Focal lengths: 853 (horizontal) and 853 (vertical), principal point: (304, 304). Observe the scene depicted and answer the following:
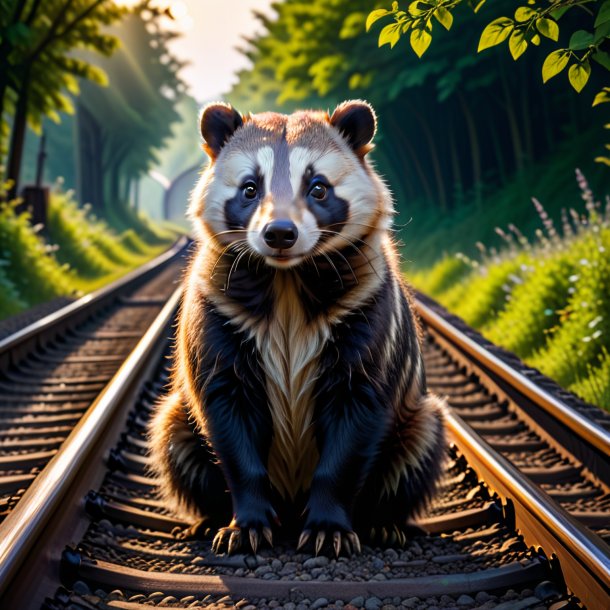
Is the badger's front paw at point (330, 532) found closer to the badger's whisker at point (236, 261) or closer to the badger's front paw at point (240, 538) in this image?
the badger's front paw at point (240, 538)

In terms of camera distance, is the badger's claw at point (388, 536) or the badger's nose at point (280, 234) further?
the badger's claw at point (388, 536)

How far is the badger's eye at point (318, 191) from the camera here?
3098 millimetres

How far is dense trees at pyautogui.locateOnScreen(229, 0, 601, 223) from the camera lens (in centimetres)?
1599

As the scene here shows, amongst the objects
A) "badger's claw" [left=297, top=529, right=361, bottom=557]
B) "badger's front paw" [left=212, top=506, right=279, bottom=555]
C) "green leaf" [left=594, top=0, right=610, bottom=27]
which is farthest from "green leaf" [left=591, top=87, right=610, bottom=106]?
"badger's front paw" [left=212, top=506, right=279, bottom=555]

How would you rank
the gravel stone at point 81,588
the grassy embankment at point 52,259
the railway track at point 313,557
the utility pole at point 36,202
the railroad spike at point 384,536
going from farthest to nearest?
the utility pole at point 36,202 → the grassy embankment at point 52,259 → the railroad spike at point 384,536 → the gravel stone at point 81,588 → the railway track at point 313,557

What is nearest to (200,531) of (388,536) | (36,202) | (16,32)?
(388,536)

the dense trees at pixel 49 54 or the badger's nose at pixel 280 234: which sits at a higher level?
the dense trees at pixel 49 54

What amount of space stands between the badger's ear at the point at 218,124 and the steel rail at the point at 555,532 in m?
1.74

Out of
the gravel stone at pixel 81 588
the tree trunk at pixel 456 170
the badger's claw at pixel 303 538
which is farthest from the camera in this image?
the tree trunk at pixel 456 170

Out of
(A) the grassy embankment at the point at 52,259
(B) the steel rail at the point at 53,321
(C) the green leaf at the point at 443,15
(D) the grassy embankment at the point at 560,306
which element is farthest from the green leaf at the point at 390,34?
(A) the grassy embankment at the point at 52,259

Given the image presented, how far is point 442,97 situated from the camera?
1502cm

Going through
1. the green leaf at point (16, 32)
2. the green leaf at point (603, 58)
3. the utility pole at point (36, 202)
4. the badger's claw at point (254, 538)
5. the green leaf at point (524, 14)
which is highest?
the green leaf at point (16, 32)

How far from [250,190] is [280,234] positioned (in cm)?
36

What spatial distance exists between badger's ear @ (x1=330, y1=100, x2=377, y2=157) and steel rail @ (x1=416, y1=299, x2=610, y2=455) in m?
1.88
